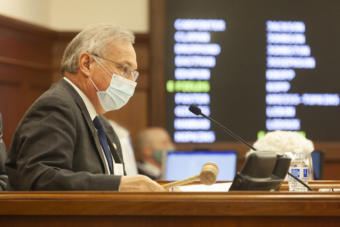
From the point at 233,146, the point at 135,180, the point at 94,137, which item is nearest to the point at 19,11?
the point at 233,146

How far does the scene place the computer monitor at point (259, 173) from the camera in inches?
65.0

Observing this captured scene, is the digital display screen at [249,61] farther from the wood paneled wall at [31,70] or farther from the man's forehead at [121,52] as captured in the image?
the man's forehead at [121,52]

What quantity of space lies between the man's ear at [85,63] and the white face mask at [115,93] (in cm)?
6

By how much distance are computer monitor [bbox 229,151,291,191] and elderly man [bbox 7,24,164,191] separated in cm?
26

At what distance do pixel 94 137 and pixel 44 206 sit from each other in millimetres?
638

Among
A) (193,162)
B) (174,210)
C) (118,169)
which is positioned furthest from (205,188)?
(193,162)

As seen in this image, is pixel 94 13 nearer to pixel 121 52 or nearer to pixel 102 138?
pixel 121 52

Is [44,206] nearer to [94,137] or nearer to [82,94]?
[94,137]

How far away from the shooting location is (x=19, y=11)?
5863 mm

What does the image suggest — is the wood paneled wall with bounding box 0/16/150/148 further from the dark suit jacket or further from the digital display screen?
the dark suit jacket

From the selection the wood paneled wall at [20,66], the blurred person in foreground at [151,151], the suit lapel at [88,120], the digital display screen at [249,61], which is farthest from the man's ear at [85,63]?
the digital display screen at [249,61]

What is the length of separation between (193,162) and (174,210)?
2784mm

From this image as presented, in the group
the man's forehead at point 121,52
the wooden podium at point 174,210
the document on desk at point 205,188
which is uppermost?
the man's forehead at point 121,52

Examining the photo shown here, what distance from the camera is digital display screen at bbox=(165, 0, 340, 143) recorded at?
20.4 ft
